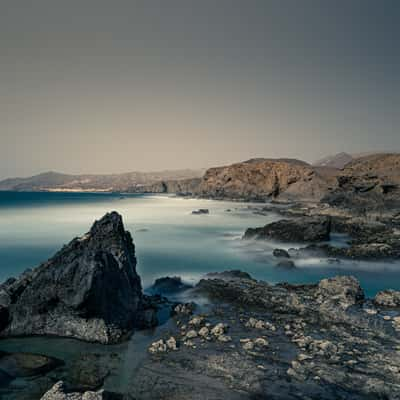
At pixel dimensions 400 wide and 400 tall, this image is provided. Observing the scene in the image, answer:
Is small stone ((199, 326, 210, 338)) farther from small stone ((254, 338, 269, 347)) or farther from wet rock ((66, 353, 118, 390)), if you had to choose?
wet rock ((66, 353, 118, 390))

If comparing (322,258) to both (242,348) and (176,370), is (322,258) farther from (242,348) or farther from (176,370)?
(176,370)

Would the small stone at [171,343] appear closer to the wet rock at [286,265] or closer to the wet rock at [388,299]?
the wet rock at [388,299]

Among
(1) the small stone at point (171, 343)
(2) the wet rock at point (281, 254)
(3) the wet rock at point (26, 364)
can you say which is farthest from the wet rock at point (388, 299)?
(3) the wet rock at point (26, 364)

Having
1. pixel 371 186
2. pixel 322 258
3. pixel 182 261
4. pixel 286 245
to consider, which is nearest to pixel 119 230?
pixel 182 261

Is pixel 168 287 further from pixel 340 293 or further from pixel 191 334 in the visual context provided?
pixel 340 293

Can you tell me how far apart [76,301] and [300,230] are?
16.6m

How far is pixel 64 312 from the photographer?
7.14 metres

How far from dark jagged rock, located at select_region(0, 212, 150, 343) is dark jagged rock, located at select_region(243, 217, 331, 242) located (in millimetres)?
14431

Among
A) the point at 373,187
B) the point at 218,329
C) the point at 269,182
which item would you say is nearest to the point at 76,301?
the point at 218,329

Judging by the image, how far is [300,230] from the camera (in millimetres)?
20734

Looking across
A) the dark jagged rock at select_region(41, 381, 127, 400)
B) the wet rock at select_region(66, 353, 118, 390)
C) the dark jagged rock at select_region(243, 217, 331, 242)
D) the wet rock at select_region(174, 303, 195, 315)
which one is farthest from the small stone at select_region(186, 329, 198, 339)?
the dark jagged rock at select_region(243, 217, 331, 242)

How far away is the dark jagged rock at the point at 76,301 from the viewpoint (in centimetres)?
681

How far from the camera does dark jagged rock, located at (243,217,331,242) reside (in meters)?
20.2

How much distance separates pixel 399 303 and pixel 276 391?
6.03 m
